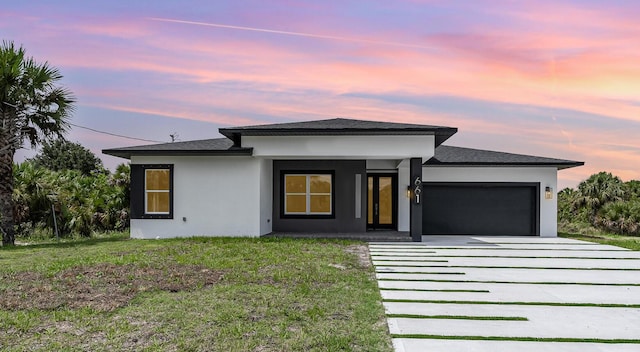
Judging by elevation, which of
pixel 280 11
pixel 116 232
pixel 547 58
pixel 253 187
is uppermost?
pixel 280 11

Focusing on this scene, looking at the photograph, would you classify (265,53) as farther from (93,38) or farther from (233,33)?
(93,38)

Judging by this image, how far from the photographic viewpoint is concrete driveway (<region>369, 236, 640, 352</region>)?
4.81 metres

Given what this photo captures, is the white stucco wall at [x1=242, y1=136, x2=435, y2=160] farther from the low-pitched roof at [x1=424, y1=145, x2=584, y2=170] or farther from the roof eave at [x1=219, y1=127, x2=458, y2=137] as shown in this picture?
the low-pitched roof at [x1=424, y1=145, x2=584, y2=170]

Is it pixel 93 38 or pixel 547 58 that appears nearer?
pixel 547 58

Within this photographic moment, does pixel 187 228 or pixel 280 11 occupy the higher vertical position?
pixel 280 11

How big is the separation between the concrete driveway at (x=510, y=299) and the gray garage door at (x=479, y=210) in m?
4.45

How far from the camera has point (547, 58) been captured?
529 inches

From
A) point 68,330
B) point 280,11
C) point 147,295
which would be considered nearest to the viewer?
point 68,330

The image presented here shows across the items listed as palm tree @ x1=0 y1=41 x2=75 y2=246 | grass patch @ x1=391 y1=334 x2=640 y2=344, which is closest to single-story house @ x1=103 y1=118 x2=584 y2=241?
palm tree @ x1=0 y1=41 x2=75 y2=246

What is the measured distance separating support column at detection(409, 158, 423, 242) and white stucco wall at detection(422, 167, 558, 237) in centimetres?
313

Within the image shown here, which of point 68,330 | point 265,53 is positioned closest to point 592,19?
point 265,53

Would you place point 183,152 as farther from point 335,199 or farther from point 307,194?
point 335,199

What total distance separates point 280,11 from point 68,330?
9621 millimetres

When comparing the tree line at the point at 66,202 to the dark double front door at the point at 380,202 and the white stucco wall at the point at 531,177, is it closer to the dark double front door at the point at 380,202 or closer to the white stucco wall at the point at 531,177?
the dark double front door at the point at 380,202
